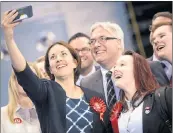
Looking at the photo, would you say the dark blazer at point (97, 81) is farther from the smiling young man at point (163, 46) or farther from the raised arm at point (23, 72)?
the raised arm at point (23, 72)

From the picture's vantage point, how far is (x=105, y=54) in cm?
188

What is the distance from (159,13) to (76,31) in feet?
1.51

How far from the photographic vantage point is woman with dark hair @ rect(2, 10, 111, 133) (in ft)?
5.71

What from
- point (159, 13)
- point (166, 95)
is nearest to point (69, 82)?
point (166, 95)

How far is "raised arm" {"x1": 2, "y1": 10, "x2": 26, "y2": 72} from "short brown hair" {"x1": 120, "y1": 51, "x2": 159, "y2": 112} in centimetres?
53

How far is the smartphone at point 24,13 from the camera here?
70.1 inches

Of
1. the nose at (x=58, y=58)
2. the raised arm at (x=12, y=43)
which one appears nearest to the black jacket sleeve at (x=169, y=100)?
the nose at (x=58, y=58)

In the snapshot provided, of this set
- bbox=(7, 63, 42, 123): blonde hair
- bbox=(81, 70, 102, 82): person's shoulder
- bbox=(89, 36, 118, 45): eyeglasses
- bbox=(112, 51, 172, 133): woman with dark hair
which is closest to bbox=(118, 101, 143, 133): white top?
bbox=(112, 51, 172, 133): woman with dark hair

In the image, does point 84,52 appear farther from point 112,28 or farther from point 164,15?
point 164,15

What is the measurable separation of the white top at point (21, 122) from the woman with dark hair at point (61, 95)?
1.8 inches

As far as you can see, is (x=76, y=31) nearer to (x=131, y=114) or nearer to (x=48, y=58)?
(x=48, y=58)

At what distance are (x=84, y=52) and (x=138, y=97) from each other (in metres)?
0.36

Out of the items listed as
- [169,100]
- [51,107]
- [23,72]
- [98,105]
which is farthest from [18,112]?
[169,100]

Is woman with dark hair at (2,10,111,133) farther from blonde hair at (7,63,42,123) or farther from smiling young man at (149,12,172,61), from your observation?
smiling young man at (149,12,172,61)
